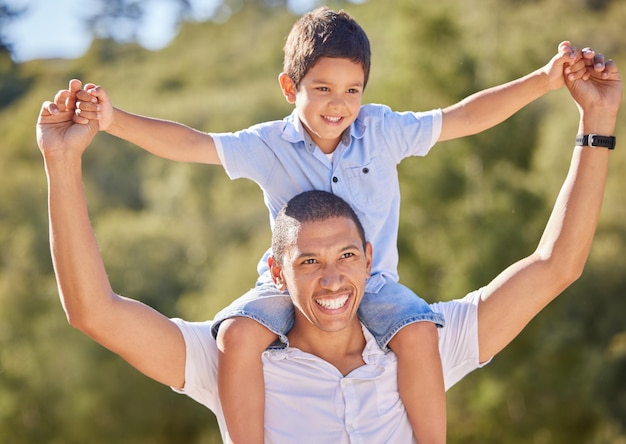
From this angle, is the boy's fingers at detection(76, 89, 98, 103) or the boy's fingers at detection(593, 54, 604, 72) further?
the boy's fingers at detection(593, 54, 604, 72)

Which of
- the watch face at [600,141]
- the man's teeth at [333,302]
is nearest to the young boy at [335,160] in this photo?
the man's teeth at [333,302]

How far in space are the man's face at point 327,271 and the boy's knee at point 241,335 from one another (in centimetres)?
16

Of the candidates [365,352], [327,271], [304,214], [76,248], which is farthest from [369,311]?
[76,248]

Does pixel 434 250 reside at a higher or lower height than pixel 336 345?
higher

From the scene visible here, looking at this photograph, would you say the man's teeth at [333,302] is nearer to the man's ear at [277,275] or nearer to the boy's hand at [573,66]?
the man's ear at [277,275]

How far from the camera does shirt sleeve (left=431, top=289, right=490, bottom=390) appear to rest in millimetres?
3127

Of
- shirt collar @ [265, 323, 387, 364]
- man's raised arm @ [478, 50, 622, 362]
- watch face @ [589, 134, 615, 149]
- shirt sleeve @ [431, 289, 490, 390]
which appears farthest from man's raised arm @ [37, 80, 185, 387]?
watch face @ [589, 134, 615, 149]

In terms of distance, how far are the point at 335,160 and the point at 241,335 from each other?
2.32 feet

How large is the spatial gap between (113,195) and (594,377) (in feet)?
52.7

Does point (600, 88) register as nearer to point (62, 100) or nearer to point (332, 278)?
point (332, 278)

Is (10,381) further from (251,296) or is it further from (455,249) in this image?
(251,296)

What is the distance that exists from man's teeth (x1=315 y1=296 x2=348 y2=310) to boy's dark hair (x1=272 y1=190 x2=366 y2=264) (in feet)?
0.68

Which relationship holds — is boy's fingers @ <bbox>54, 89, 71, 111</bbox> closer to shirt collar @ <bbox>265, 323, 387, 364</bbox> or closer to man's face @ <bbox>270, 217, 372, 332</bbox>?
man's face @ <bbox>270, 217, 372, 332</bbox>

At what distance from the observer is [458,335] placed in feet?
10.3
